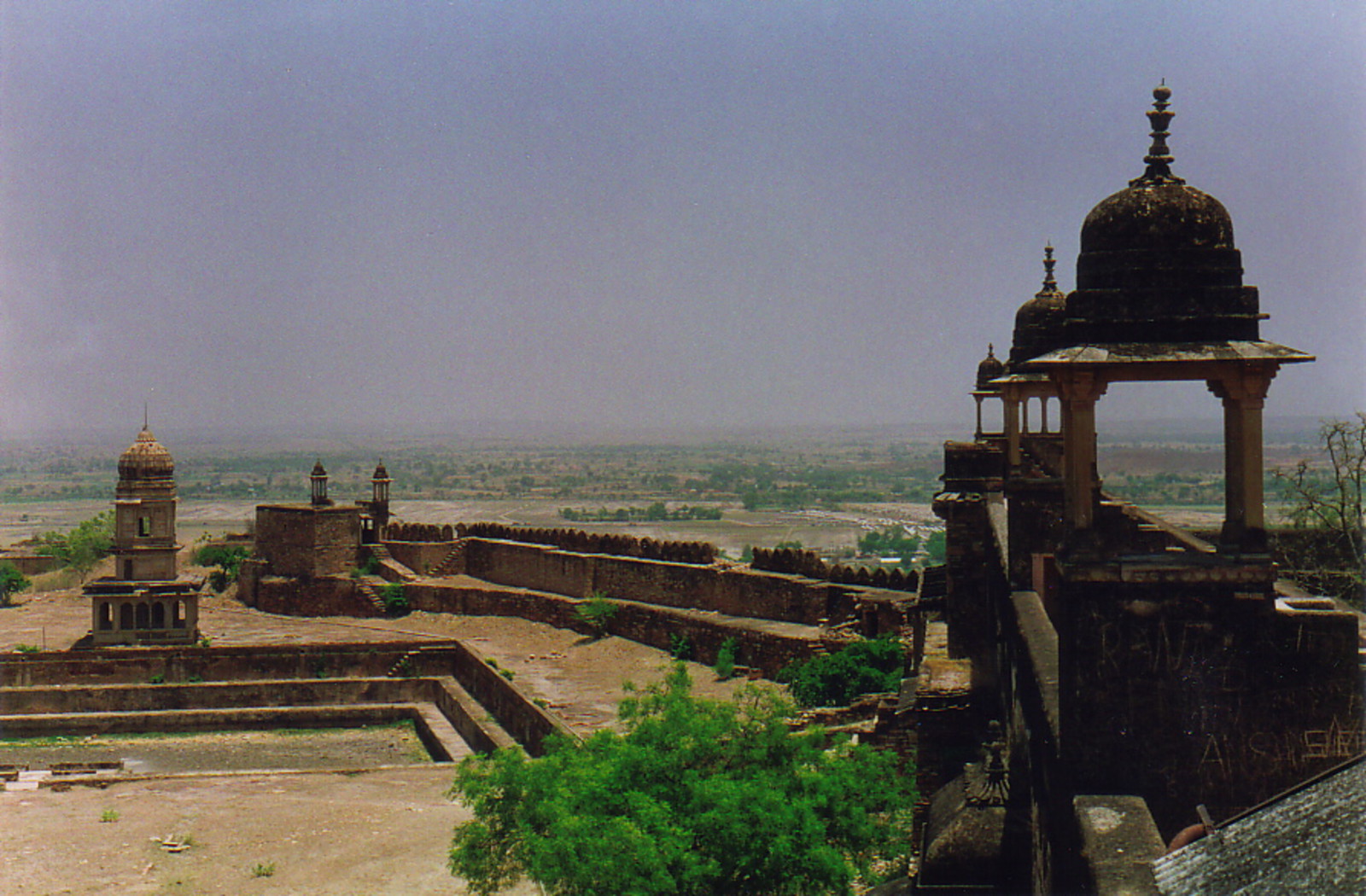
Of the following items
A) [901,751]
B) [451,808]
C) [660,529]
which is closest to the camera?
[901,751]

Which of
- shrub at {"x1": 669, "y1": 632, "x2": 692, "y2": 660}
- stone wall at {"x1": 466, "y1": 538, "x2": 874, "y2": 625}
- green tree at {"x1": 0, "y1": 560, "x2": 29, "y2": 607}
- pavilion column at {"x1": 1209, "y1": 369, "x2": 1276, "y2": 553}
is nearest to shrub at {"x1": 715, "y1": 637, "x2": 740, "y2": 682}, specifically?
shrub at {"x1": 669, "y1": 632, "x2": 692, "y2": 660}

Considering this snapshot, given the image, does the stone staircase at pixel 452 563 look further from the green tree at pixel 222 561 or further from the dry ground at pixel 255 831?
the dry ground at pixel 255 831

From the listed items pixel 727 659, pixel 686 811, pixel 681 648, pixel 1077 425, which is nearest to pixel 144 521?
pixel 681 648

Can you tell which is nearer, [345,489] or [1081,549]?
[1081,549]

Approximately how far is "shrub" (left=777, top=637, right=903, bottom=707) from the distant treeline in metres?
80.6

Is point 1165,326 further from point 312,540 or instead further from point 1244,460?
point 312,540

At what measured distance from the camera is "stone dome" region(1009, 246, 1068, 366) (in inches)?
436

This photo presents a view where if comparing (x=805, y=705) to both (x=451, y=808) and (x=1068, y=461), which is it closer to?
(x=451, y=808)

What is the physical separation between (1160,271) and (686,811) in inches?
208

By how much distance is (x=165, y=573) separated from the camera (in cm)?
3041

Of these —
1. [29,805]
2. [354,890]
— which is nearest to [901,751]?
[354,890]

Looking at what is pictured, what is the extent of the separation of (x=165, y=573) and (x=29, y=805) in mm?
13402

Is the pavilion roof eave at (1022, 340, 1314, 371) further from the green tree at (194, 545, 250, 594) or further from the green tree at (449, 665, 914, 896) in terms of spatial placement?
the green tree at (194, 545, 250, 594)

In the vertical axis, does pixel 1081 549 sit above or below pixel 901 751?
above
